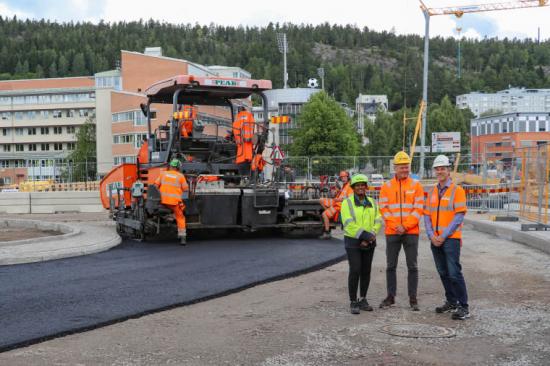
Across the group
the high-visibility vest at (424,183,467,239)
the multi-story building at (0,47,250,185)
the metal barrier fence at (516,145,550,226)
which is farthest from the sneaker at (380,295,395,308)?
the multi-story building at (0,47,250,185)

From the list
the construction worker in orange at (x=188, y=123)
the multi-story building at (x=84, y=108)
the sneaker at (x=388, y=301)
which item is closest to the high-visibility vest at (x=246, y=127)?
the construction worker in orange at (x=188, y=123)

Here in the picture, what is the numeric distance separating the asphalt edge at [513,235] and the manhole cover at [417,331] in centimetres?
627

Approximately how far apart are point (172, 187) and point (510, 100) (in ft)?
462

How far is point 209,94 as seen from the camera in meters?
12.7

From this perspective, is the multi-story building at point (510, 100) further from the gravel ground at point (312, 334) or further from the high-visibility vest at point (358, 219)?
the high-visibility vest at point (358, 219)

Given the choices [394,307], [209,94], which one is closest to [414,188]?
[394,307]

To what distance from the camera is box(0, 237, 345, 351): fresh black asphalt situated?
250 inches

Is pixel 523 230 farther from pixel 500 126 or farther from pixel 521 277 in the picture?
pixel 500 126

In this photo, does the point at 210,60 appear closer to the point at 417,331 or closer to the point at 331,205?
the point at 331,205

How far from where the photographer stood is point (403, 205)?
7.05 metres

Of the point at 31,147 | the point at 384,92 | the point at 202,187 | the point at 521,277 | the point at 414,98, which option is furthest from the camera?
the point at 384,92

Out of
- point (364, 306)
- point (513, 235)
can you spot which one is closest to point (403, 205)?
point (364, 306)

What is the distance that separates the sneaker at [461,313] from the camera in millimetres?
6453

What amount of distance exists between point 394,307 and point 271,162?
19.2ft
